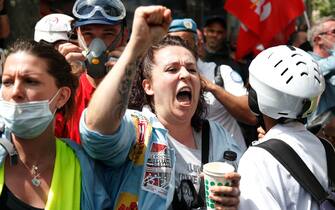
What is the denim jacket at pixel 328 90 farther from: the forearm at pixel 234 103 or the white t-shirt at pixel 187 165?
the white t-shirt at pixel 187 165

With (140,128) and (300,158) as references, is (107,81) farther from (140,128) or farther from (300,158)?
(300,158)

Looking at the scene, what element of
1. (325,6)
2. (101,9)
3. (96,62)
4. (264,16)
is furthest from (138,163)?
(325,6)

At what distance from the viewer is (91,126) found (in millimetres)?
2375

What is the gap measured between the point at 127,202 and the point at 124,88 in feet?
1.84

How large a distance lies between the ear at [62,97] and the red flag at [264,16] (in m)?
4.32

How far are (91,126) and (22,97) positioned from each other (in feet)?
1.22

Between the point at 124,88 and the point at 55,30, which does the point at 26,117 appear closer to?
the point at 124,88

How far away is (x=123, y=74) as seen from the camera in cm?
235

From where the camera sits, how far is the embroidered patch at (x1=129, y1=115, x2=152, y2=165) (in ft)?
8.68

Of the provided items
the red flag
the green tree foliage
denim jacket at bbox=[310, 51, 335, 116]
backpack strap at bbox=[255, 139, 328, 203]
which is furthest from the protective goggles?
the green tree foliage

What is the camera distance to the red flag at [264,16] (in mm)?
6730

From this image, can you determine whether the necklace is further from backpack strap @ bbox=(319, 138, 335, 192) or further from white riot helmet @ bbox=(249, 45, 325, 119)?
backpack strap @ bbox=(319, 138, 335, 192)

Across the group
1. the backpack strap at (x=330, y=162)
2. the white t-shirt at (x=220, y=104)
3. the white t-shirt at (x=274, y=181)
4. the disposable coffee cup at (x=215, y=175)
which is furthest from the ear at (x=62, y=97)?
the white t-shirt at (x=220, y=104)

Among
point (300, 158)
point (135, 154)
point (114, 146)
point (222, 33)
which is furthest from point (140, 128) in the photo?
point (222, 33)
